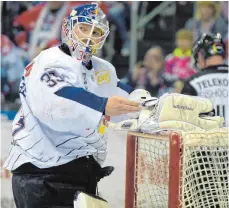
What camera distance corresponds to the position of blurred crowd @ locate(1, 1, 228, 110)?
19.1ft

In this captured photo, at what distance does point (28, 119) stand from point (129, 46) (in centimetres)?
399

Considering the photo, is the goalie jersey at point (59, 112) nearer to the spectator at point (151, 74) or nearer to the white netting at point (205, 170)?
the white netting at point (205, 170)

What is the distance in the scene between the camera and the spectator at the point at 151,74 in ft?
19.2

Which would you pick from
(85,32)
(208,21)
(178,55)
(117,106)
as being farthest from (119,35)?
(117,106)

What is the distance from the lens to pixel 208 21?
5.88 m

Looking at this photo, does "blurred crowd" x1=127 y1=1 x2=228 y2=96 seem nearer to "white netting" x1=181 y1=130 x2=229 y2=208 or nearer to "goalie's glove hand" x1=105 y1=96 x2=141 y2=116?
"white netting" x1=181 y1=130 x2=229 y2=208

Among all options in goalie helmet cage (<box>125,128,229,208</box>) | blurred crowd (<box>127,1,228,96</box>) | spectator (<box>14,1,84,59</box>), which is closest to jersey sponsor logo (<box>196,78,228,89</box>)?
goalie helmet cage (<box>125,128,229,208</box>)

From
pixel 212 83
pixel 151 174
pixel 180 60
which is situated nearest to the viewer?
pixel 151 174

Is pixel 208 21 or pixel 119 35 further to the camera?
pixel 119 35

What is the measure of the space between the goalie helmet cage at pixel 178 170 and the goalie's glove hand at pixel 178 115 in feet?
0.15

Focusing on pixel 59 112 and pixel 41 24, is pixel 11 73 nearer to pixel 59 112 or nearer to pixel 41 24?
pixel 41 24

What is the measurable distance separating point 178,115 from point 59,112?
1.37ft

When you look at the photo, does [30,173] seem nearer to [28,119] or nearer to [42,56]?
[28,119]

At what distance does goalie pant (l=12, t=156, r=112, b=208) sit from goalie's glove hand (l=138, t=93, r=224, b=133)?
303 mm
